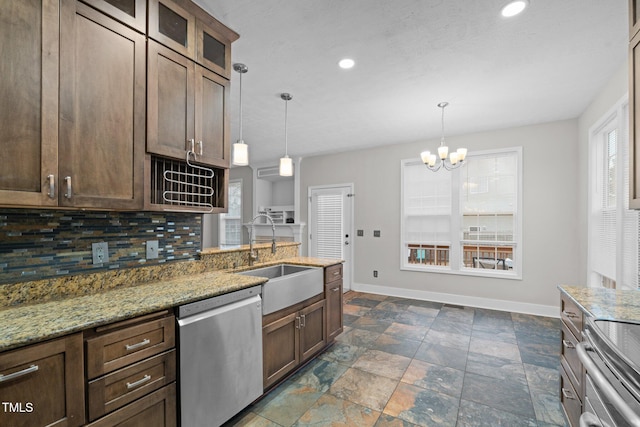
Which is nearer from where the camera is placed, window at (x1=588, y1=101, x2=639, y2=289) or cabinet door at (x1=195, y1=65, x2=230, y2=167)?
cabinet door at (x1=195, y1=65, x2=230, y2=167)

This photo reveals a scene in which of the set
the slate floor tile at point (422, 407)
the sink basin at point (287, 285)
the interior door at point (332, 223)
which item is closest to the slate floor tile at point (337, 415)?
the slate floor tile at point (422, 407)

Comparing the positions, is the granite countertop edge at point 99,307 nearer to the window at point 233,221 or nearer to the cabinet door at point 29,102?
the cabinet door at point 29,102

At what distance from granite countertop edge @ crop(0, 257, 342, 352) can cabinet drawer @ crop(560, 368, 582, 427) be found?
6.52ft

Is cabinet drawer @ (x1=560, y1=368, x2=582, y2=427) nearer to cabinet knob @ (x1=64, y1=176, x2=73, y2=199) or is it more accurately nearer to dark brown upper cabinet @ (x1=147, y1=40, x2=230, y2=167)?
dark brown upper cabinet @ (x1=147, y1=40, x2=230, y2=167)

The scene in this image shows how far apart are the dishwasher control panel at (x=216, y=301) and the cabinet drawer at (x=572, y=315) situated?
6.32 feet

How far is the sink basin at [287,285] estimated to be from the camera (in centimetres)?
211

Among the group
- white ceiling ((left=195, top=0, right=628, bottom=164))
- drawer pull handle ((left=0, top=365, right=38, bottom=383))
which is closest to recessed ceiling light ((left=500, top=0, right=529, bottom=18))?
white ceiling ((left=195, top=0, right=628, bottom=164))

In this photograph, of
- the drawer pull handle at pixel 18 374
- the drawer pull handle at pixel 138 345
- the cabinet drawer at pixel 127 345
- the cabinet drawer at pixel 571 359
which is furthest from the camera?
the cabinet drawer at pixel 571 359

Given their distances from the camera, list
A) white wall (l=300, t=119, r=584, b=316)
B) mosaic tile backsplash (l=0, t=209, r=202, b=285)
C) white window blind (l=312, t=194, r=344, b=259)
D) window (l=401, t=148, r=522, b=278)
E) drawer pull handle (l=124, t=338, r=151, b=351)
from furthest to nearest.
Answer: white window blind (l=312, t=194, r=344, b=259)
window (l=401, t=148, r=522, b=278)
white wall (l=300, t=119, r=584, b=316)
mosaic tile backsplash (l=0, t=209, r=202, b=285)
drawer pull handle (l=124, t=338, r=151, b=351)

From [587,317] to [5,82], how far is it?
9.41 feet

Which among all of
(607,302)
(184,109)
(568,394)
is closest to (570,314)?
(607,302)

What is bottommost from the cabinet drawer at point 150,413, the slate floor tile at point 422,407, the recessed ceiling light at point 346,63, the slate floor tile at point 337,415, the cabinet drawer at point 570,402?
the slate floor tile at point 422,407

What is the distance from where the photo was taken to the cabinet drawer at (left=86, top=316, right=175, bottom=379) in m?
1.21

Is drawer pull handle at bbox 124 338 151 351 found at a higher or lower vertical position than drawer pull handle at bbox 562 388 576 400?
higher
